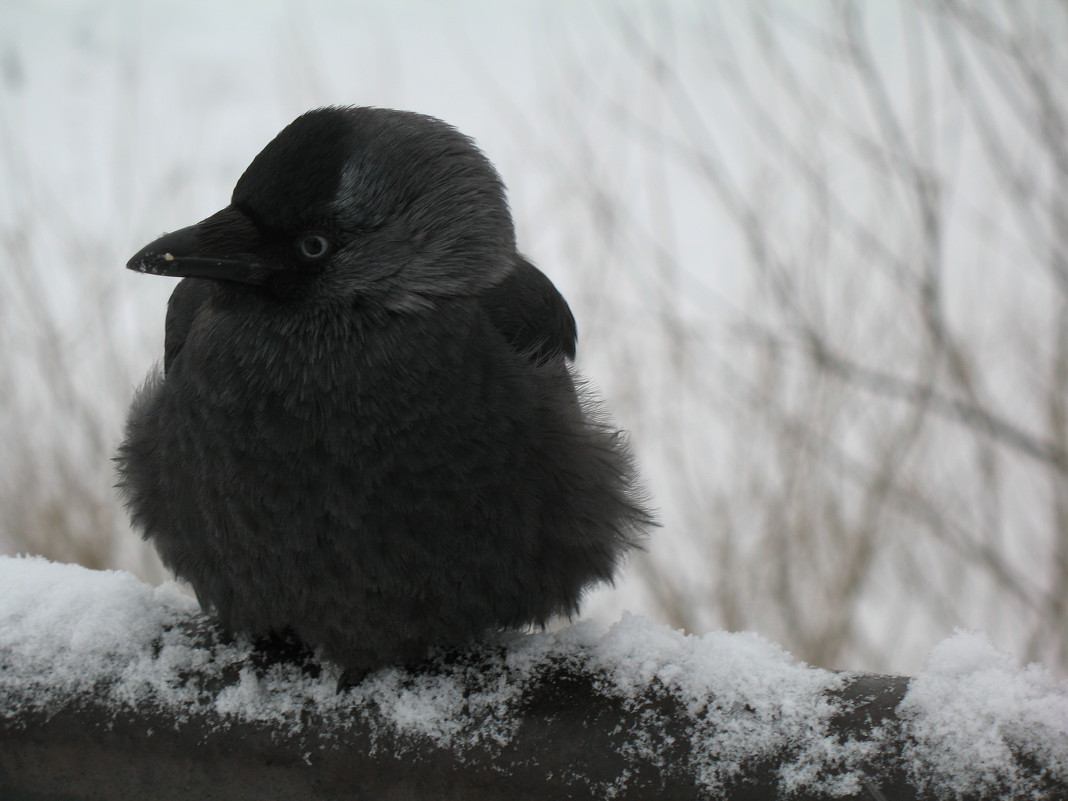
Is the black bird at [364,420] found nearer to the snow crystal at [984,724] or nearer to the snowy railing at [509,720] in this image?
the snowy railing at [509,720]

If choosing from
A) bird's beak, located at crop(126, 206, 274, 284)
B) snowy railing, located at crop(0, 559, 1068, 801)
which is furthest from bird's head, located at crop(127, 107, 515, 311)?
snowy railing, located at crop(0, 559, 1068, 801)

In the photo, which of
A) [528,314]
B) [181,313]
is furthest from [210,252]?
[528,314]

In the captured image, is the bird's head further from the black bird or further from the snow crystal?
the snow crystal

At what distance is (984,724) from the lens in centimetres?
136

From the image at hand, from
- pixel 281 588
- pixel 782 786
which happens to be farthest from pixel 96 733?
pixel 782 786

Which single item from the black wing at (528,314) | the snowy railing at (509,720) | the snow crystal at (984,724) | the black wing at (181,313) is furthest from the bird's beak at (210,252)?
the snow crystal at (984,724)

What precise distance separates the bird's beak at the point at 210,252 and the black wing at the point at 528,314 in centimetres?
45

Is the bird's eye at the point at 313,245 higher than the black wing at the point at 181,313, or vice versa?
the bird's eye at the point at 313,245

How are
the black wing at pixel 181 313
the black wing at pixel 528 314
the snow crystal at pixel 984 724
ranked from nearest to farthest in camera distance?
the snow crystal at pixel 984 724 → the black wing at pixel 528 314 → the black wing at pixel 181 313

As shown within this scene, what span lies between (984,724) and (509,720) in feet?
2.31

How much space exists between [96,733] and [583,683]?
791 mm

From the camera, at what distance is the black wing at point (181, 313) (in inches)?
81.3

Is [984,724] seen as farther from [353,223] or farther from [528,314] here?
[353,223]

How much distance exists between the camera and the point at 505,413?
1781 millimetres
